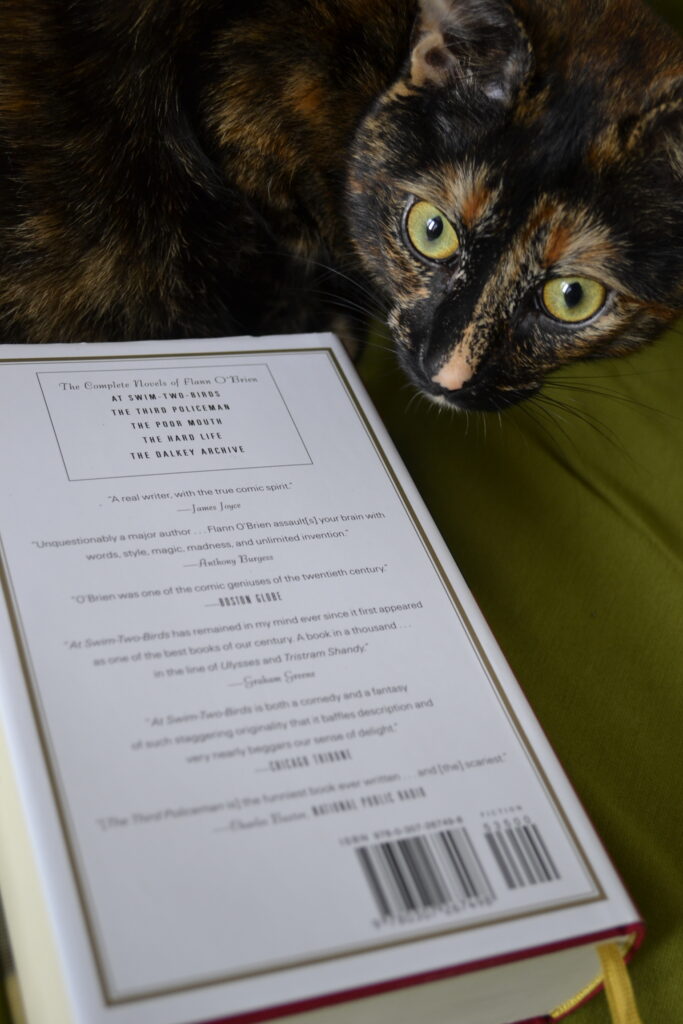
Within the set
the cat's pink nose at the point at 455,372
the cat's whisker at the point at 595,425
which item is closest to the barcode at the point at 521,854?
the cat's pink nose at the point at 455,372

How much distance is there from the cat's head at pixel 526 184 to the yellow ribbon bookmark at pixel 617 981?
0.40 metres

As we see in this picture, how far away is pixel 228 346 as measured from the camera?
29.9 inches

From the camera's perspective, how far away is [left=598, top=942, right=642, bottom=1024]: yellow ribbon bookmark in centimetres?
52

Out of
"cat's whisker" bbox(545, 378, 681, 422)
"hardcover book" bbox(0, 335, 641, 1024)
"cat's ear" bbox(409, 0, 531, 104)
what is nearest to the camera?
"hardcover book" bbox(0, 335, 641, 1024)

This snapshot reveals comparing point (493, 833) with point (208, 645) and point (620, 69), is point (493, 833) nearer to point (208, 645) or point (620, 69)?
point (208, 645)

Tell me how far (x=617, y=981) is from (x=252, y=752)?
0.24 metres

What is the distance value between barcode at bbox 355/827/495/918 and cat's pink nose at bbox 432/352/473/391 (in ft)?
1.11

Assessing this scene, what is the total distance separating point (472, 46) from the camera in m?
0.67

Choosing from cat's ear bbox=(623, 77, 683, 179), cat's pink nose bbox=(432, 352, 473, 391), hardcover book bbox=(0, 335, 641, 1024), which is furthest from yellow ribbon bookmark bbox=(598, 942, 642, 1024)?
cat's ear bbox=(623, 77, 683, 179)

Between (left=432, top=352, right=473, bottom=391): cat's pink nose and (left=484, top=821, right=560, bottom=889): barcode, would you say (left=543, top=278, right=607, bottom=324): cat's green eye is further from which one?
(left=484, top=821, right=560, bottom=889): barcode

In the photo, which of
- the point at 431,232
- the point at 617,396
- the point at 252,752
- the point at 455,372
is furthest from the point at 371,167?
the point at 252,752

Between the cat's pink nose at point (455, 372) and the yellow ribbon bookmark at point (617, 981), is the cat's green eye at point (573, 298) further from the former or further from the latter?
the yellow ribbon bookmark at point (617, 981)

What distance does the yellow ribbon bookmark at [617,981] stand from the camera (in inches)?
20.6

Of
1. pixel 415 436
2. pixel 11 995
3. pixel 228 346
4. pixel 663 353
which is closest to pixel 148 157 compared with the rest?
pixel 228 346
